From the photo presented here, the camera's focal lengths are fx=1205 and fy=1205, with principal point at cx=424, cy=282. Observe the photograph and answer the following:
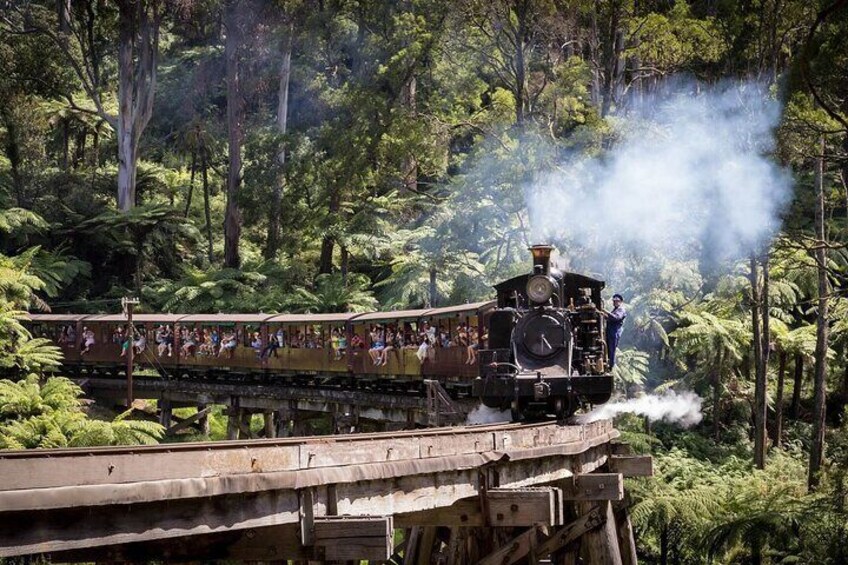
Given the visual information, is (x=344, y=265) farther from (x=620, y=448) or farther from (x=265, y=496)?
(x=265, y=496)

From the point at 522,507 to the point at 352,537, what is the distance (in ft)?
9.85

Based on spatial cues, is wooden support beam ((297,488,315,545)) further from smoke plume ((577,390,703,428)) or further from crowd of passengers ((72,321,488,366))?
smoke plume ((577,390,703,428))

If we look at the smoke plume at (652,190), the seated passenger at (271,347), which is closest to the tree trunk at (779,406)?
the smoke plume at (652,190)

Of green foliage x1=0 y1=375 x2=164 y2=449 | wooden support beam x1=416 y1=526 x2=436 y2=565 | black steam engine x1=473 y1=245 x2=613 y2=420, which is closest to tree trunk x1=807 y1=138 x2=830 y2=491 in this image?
black steam engine x1=473 y1=245 x2=613 y2=420

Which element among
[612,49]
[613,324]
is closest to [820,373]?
[613,324]

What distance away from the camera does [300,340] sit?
29.7 metres

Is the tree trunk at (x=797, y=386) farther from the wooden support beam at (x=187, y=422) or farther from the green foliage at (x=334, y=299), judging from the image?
the wooden support beam at (x=187, y=422)

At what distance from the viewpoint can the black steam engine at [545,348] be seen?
16.7 meters

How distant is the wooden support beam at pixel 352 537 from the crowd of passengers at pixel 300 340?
41.2 feet

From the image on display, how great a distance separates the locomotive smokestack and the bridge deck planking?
22.0 ft

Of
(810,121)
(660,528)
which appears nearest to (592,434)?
(660,528)

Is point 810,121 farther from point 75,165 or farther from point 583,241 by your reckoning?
point 75,165

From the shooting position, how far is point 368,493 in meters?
9.50

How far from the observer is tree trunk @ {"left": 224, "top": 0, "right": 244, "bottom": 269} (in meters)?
45.3
